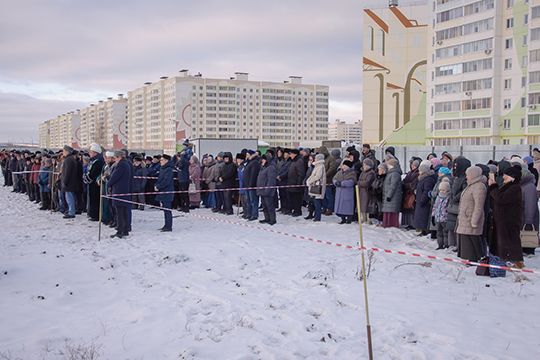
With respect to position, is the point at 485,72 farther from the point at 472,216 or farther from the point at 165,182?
the point at 472,216

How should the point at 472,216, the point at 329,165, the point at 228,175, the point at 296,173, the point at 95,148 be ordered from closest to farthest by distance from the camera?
the point at 472,216
the point at 95,148
the point at 329,165
the point at 296,173
the point at 228,175

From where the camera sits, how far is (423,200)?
9570mm

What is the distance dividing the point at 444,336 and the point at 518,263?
3.11 metres

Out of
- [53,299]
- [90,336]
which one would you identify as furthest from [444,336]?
[53,299]

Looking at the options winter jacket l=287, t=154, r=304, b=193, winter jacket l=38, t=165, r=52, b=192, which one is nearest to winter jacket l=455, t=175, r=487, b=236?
winter jacket l=287, t=154, r=304, b=193

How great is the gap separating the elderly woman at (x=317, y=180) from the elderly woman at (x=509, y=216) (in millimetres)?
5258

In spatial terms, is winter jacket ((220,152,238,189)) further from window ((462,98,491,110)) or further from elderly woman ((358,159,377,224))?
window ((462,98,491,110))

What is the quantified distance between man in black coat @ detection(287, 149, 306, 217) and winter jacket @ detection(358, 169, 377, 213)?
2.04 metres

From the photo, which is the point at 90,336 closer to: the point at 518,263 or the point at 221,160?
the point at 518,263

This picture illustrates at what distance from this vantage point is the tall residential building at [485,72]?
46.9 meters

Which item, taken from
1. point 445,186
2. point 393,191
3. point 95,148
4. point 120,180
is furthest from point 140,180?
point 445,186

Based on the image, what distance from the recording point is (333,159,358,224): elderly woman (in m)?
11.2

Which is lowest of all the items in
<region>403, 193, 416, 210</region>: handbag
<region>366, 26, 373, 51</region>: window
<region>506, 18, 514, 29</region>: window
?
<region>403, 193, 416, 210</region>: handbag

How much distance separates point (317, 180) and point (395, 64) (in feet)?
211
